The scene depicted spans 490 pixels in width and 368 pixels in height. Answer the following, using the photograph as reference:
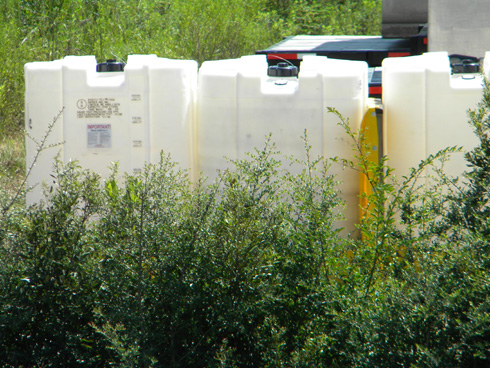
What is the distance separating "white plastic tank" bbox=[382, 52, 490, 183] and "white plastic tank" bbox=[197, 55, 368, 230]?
0.75 ft

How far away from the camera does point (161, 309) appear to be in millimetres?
3279

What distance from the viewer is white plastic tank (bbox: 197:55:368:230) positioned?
4.20 meters

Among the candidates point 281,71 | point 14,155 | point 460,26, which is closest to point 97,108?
point 281,71

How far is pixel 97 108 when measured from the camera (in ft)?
14.4

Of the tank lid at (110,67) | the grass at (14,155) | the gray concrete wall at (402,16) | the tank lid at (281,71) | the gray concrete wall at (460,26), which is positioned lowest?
the grass at (14,155)

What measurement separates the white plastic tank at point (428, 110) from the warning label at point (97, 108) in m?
1.65

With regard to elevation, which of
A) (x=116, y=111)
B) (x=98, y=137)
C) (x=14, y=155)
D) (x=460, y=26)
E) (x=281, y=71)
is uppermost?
(x=460, y=26)

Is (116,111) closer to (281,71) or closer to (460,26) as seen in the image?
(281,71)

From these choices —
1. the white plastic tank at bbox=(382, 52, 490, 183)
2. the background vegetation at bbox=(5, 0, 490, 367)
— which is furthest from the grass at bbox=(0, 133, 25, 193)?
the white plastic tank at bbox=(382, 52, 490, 183)

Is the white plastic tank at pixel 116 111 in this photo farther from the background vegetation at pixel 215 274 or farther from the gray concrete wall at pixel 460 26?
the gray concrete wall at pixel 460 26

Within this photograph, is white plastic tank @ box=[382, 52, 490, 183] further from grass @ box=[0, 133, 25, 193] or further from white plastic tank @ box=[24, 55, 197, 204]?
grass @ box=[0, 133, 25, 193]

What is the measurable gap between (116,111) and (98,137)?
0.20 meters

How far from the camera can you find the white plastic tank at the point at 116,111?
4.34 m

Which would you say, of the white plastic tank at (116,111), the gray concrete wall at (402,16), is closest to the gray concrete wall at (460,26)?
the gray concrete wall at (402,16)
